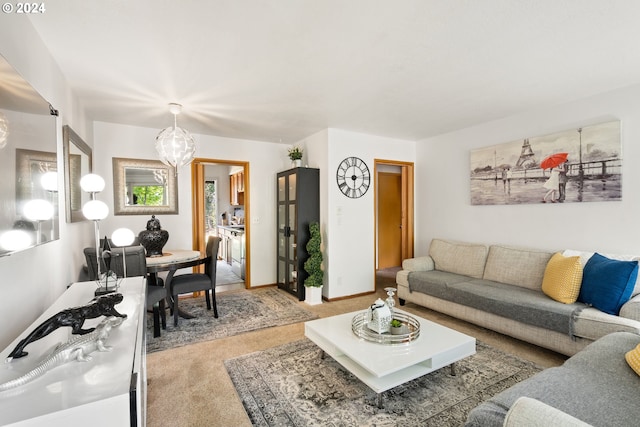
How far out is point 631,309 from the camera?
2227mm

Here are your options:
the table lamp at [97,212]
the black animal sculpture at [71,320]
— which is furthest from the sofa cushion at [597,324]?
the table lamp at [97,212]

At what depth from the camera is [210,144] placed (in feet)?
14.7

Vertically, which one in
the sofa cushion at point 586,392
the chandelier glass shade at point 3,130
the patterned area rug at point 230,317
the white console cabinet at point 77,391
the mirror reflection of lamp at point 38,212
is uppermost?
the chandelier glass shade at point 3,130

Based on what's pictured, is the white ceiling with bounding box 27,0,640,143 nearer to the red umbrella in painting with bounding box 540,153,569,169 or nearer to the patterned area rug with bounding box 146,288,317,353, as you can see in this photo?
the red umbrella in painting with bounding box 540,153,569,169

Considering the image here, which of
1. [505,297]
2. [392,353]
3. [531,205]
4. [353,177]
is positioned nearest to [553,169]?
[531,205]

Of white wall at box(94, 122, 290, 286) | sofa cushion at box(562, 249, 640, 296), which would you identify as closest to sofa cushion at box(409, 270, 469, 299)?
sofa cushion at box(562, 249, 640, 296)

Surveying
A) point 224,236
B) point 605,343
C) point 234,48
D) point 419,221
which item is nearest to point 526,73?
point 605,343

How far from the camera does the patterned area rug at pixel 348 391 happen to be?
71.0 inches

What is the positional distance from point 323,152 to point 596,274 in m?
3.19

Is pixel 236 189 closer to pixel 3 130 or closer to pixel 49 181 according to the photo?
pixel 49 181

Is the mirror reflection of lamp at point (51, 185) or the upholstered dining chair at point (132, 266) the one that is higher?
the mirror reflection of lamp at point (51, 185)

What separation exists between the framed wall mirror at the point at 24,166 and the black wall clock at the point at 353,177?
3.15 meters

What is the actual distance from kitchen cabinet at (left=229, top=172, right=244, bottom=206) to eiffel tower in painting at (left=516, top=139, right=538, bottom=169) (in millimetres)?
4886

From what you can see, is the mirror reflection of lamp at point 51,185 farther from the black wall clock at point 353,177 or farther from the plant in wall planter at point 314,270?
the black wall clock at point 353,177
